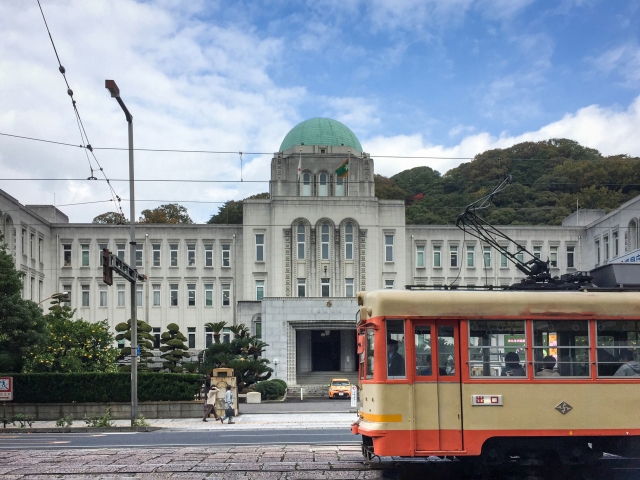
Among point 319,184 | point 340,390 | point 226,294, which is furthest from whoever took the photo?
point 226,294

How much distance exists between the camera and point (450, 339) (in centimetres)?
1308

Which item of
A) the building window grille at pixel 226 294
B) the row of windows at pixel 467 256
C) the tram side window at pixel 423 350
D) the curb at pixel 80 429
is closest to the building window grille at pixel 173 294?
the building window grille at pixel 226 294

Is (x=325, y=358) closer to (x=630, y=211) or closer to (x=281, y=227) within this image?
(x=281, y=227)

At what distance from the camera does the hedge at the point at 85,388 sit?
34.6m

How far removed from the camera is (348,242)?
222 ft

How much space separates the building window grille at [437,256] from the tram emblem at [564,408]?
5923 cm

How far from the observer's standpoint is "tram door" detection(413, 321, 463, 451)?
12.8 m

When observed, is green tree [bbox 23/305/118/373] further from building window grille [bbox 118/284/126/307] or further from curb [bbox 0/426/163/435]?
building window grille [bbox 118/284/126/307]

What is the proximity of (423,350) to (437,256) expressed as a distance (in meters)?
59.7

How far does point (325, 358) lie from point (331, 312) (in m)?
6.86

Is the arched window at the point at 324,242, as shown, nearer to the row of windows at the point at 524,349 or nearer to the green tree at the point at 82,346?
the green tree at the point at 82,346

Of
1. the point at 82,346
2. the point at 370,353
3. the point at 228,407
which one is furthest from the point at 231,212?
the point at 370,353

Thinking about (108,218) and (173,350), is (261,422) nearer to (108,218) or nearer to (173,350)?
(173,350)

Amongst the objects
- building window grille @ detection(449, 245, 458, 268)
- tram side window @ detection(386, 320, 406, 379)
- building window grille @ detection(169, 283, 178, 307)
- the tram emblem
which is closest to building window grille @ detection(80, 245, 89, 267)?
building window grille @ detection(169, 283, 178, 307)
